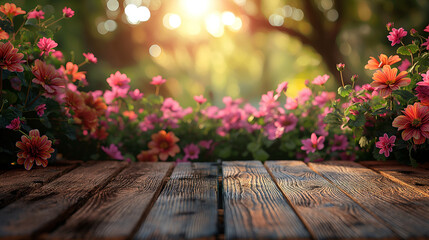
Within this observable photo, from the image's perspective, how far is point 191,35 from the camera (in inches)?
407

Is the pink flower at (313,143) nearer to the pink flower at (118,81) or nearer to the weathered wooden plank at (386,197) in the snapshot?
the weathered wooden plank at (386,197)

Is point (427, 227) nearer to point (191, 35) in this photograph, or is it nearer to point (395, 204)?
→ point (395, 204)

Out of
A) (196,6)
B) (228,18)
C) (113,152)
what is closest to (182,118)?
(113,152)

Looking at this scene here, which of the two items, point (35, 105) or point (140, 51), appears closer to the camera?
point (35, 105)

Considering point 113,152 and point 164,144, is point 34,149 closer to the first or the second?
point 113,152

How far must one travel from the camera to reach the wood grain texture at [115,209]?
95cm

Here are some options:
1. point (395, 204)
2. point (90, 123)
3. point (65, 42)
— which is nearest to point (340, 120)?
point (395, 204)

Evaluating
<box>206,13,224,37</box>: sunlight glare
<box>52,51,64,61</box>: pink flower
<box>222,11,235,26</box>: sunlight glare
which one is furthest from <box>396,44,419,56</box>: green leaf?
<box>206,13,224,37</box>: sunlight glare

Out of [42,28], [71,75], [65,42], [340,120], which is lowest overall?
[340,120]

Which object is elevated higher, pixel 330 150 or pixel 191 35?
pixel 191 35

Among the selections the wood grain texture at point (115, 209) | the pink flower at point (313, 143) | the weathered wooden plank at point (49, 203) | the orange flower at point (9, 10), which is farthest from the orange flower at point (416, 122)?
the orange flower at point (9, 10)

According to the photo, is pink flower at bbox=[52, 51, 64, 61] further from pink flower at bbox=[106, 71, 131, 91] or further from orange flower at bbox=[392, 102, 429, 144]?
orange flower at bbox=[392, 102, 429, 144]

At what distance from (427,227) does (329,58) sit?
248 inches

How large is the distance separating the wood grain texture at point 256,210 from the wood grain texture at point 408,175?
55 cm
